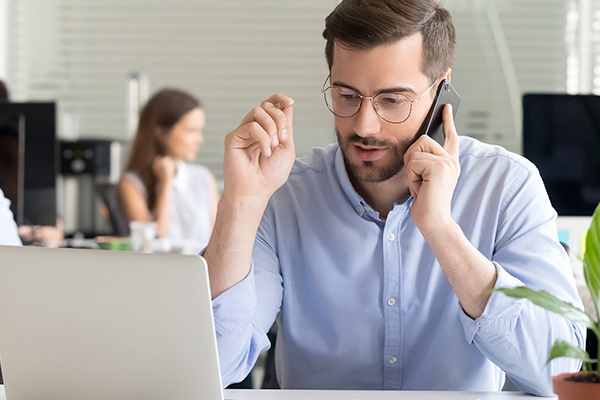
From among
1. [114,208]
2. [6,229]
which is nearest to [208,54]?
[114,208]

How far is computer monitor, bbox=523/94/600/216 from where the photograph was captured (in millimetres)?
2480

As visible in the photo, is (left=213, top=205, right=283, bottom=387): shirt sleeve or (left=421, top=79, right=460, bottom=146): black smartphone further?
(left=421, top=79, right=460, bottom=146): black smartphone

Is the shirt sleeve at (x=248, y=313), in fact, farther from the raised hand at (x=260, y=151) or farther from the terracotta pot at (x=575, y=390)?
the terracotta pot at (x=575, y=390)

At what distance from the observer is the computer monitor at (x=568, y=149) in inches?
97.7

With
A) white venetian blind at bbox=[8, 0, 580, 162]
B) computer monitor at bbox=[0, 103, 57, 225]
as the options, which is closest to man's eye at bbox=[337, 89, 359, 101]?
computer monitor at bbox=[0, 103, 57, 225]

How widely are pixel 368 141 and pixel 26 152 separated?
67.5 inches

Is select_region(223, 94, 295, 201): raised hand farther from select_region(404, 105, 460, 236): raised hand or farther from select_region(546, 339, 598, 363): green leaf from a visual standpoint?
select_region(546, 339, 598, 363): green leaf

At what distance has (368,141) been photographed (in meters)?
1.42

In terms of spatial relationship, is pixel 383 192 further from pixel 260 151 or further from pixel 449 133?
pixel 260 151

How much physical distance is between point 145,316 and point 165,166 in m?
3.22

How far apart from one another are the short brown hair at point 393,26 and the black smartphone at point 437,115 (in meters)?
0.03

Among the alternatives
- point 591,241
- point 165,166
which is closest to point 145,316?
point 591,241

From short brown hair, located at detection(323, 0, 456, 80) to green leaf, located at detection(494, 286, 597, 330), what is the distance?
0.73 m

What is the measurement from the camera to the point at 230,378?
133 centimetres
